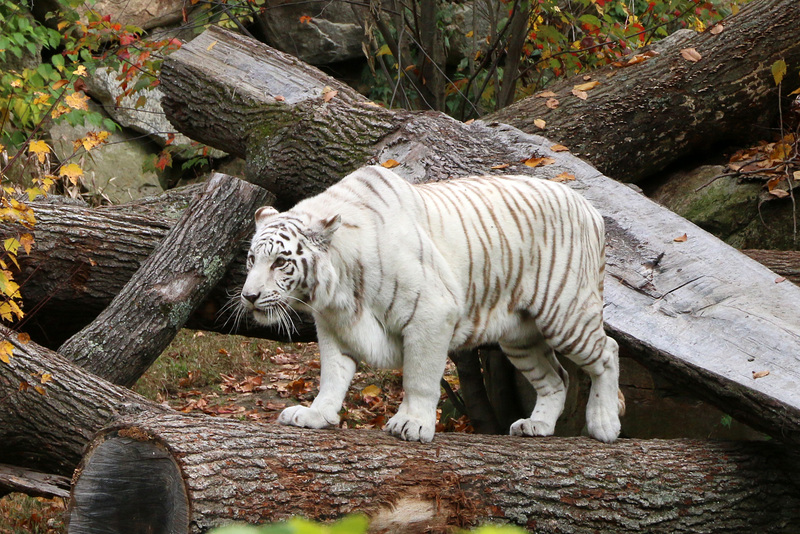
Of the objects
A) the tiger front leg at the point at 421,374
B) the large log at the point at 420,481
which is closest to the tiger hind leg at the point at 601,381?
the large log at the point at 420,481

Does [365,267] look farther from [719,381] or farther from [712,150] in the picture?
[712,150]

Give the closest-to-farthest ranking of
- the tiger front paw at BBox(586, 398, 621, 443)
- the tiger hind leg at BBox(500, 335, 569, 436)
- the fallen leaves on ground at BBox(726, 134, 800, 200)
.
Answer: the tiger front paw at BBox(586, 398, 621, 443)
the tiger hind leg at BBox(500, 335, 569, 436)
the fallen leaves on ground at BBox(726, 134, 800, 200)

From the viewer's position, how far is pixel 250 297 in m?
3.65

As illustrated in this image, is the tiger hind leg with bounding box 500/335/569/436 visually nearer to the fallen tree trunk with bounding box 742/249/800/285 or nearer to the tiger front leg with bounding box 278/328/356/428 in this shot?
the tiger front leg with bounding box 278/328/356/428

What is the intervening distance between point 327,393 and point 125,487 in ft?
3.40

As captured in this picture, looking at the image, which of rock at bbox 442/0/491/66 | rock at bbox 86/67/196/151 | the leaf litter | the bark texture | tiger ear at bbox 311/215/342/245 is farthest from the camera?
rock at bbox 86/67/196/151

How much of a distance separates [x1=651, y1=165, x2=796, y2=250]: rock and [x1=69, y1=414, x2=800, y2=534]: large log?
2.76 meters

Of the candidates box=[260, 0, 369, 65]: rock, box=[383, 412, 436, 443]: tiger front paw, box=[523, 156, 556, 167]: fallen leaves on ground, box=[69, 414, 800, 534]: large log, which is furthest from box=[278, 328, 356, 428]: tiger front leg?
box=[260, 0, 369, 65]: rock

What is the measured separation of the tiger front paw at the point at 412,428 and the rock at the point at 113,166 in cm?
752

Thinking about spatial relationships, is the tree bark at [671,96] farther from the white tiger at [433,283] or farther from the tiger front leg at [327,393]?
the tiger front leg at [327,393]

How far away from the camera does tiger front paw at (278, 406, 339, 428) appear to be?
3777mm

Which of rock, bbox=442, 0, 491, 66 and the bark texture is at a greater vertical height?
rock, bbox=442, 0, 491, 66

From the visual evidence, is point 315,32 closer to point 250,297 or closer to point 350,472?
point 250,297

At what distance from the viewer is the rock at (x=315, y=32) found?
11.4 metres
